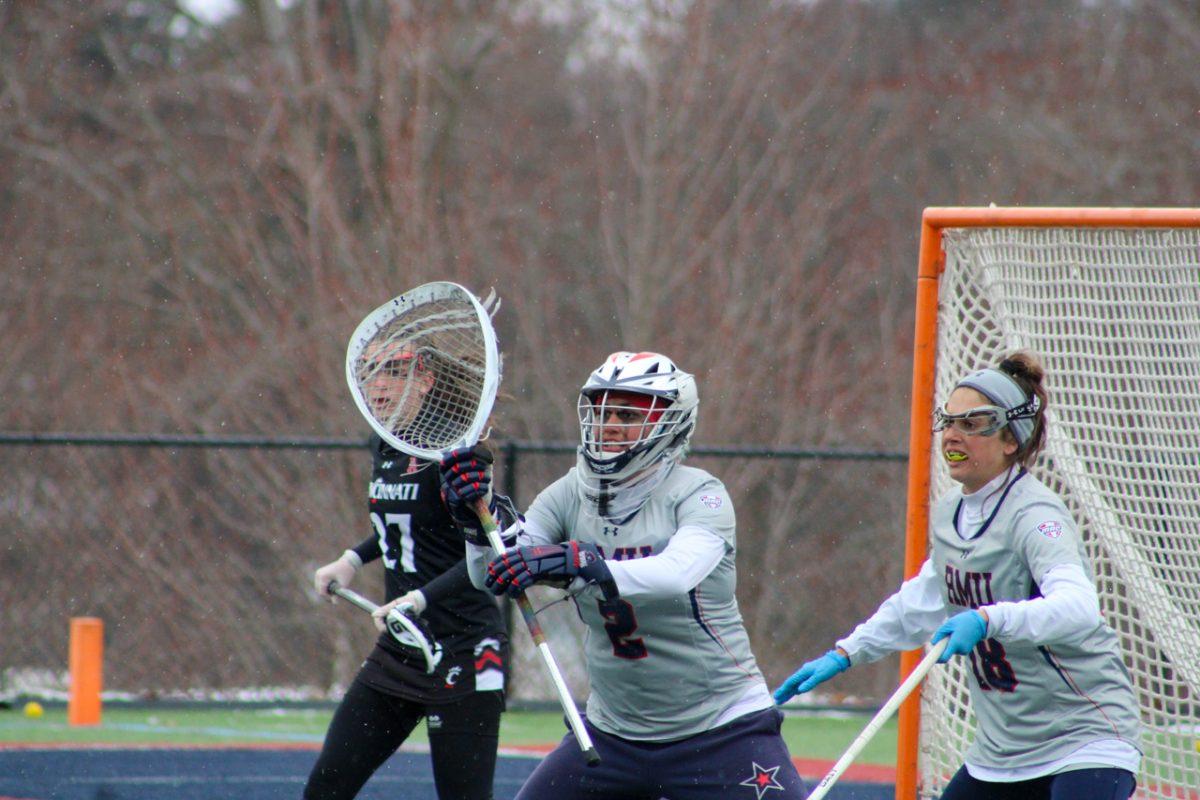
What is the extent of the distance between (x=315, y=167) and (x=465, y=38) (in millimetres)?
2459

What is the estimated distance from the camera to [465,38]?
1681 cm

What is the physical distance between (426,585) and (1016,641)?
2.02 metres

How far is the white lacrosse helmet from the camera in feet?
15.0

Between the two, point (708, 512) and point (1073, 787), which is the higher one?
point (708, 512)

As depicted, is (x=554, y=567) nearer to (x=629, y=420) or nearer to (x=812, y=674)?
(x=629, y=420)

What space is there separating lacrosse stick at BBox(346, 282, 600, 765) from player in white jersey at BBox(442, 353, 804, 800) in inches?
15.6

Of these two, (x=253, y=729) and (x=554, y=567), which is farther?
(x=253, y=729)

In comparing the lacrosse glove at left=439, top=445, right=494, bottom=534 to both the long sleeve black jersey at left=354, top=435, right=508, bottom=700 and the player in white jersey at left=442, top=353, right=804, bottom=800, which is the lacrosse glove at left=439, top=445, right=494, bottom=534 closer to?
the player in white jersey at left=442, top=353, right=804, bottom=800

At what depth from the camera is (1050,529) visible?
4.40 meters

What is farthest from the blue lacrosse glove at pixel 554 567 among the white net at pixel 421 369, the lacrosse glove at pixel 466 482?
the white net at pixel 421 369

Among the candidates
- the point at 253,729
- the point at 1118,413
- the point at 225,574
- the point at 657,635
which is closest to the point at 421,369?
the point at 657,635

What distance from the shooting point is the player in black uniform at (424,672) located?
212 inches

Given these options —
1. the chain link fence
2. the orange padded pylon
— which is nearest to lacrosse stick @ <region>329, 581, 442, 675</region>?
the orange padded pylon

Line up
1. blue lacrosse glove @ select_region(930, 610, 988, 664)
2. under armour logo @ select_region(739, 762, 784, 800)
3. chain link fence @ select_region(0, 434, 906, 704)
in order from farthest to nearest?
chain link fence @ select_region(0, 434, 906, 704) → under armour logo @ select_region(739, 762, 784, 800) → blue lacrosse glove @ select_region(930, 610, 988, 664)
